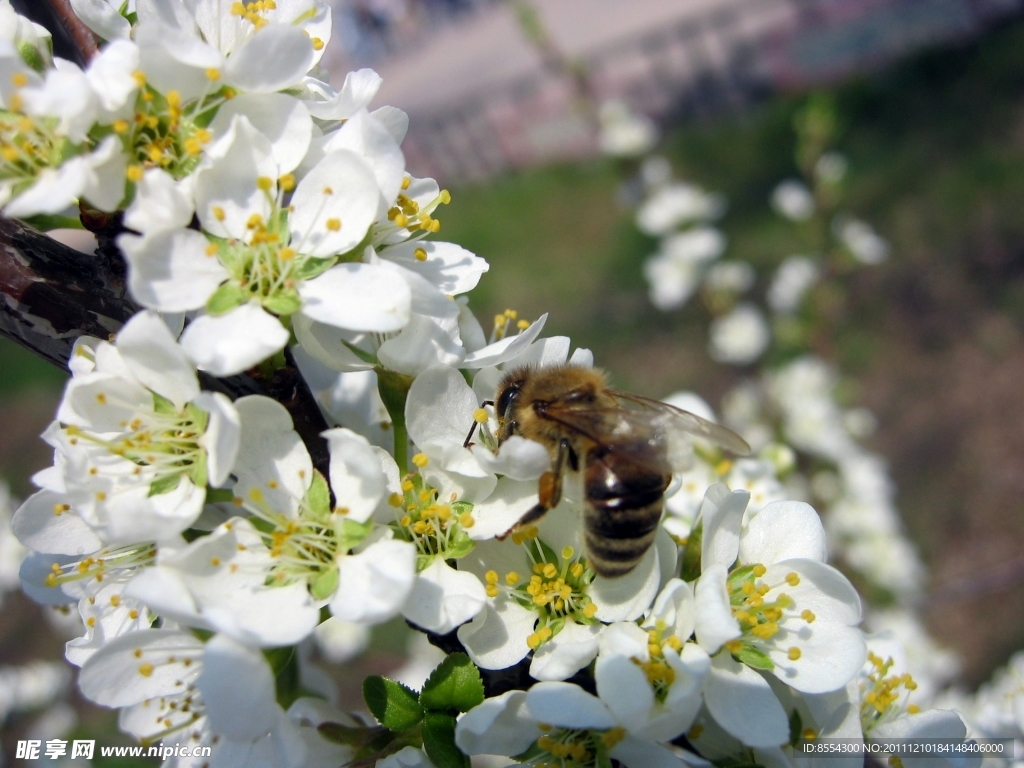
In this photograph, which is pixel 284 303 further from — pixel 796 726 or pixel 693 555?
pixel 796 726

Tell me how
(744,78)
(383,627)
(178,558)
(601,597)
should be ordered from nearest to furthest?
(178,558), (601,597), (383,627), (744,78)

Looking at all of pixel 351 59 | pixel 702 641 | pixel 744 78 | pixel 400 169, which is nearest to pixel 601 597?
pixel 702 641

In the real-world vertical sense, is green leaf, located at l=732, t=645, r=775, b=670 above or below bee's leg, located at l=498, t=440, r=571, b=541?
below

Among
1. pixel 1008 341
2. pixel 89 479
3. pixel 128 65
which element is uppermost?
pixel 128 65

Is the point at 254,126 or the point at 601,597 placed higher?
the point at 254,126

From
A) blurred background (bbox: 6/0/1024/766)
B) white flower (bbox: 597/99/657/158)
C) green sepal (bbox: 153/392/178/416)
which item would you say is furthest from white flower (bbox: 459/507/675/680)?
white flower (bbox: 597/99/657/158)

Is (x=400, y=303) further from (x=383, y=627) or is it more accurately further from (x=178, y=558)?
(x=383, y=627)

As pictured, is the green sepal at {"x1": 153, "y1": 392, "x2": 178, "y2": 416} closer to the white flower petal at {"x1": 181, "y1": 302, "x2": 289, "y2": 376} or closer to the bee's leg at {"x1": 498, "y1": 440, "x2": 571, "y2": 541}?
the white flower petal at {"x1": 181, "y1": 302, "x2": 289, "y2": 376}
